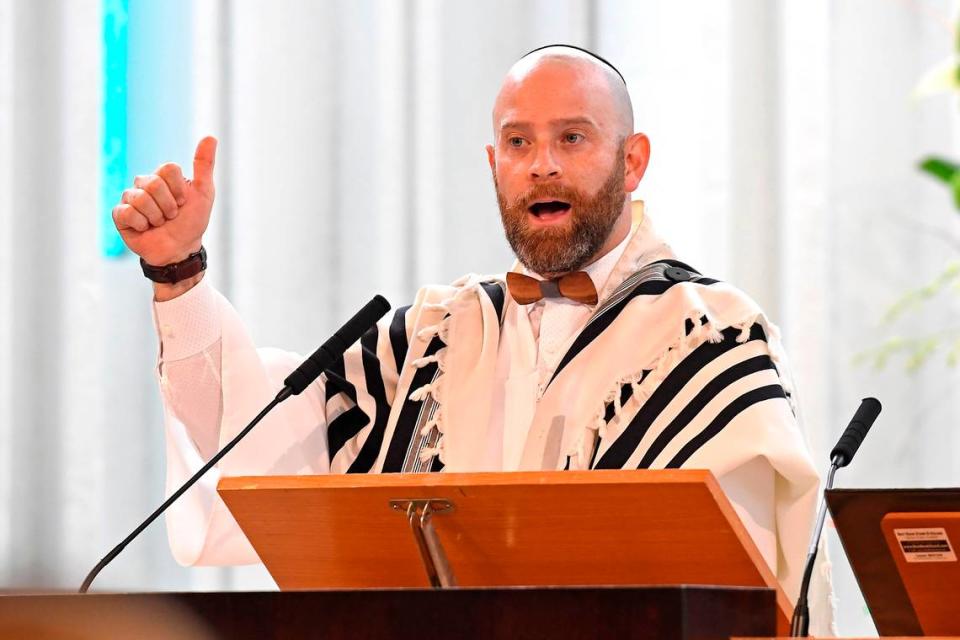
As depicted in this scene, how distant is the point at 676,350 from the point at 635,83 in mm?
1631

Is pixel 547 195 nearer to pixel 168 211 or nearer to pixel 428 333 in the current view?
pixel 428 333

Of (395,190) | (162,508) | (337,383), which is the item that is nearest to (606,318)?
(337,383)

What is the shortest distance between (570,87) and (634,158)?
0.19 meters

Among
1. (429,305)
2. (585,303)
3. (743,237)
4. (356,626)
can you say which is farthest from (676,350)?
(743,237)

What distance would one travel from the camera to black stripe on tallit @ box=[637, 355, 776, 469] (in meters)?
2.23

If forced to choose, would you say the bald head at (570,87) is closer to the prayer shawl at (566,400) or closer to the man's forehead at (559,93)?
the man's forehead at (559,93)

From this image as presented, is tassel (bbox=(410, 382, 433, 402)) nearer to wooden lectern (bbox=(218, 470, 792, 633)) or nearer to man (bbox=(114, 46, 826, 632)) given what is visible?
man (bbox=(114, 46, 826, 632))

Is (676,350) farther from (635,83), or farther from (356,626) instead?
(635,83)

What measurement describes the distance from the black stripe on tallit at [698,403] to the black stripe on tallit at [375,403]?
1.67 feet

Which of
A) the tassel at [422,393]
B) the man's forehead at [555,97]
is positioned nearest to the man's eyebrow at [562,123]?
the man's forehead at [555,97]

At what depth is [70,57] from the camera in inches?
135

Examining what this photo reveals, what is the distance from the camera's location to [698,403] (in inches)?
88.6

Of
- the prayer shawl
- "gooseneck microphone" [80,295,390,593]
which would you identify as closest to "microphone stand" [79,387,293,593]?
"gooseneck microphone" [80,295,390,593]

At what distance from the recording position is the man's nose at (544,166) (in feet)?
8.17
